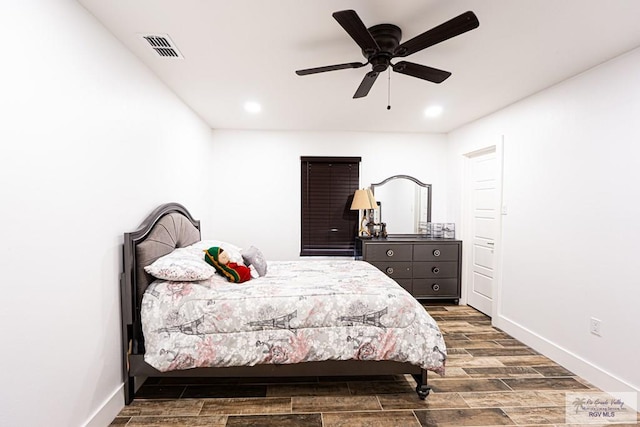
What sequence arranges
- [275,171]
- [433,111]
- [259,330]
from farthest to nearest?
[275,171], [433,111], [259,330]

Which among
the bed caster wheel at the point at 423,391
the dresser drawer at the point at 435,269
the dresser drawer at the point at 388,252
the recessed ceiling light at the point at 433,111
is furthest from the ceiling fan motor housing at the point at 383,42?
the dresser drawer at the point at 435,269

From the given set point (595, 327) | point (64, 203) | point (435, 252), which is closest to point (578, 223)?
point (595, 327)

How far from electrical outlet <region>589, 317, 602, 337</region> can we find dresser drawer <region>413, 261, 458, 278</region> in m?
1.88

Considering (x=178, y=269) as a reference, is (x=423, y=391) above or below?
below

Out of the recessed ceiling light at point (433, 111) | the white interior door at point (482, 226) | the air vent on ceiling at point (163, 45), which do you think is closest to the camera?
the air vent on ceiling at point (163, 45)

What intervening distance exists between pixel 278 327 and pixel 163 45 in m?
2.08

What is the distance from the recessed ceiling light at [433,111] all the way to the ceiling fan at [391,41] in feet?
4.82

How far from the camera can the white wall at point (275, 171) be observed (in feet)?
14.6

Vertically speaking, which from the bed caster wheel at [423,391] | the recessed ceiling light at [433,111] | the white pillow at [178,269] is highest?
the recessed ceiling light at [433,111]

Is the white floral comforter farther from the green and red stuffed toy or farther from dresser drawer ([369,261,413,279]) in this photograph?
dresser drawer ([369,261,413,279])

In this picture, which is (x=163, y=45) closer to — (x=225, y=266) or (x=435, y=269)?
(x=225, y=266)

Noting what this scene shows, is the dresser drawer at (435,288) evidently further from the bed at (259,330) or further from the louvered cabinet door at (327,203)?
the bed at (259,330)

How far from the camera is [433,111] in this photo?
142 inches

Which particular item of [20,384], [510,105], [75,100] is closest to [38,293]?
[20,384]
